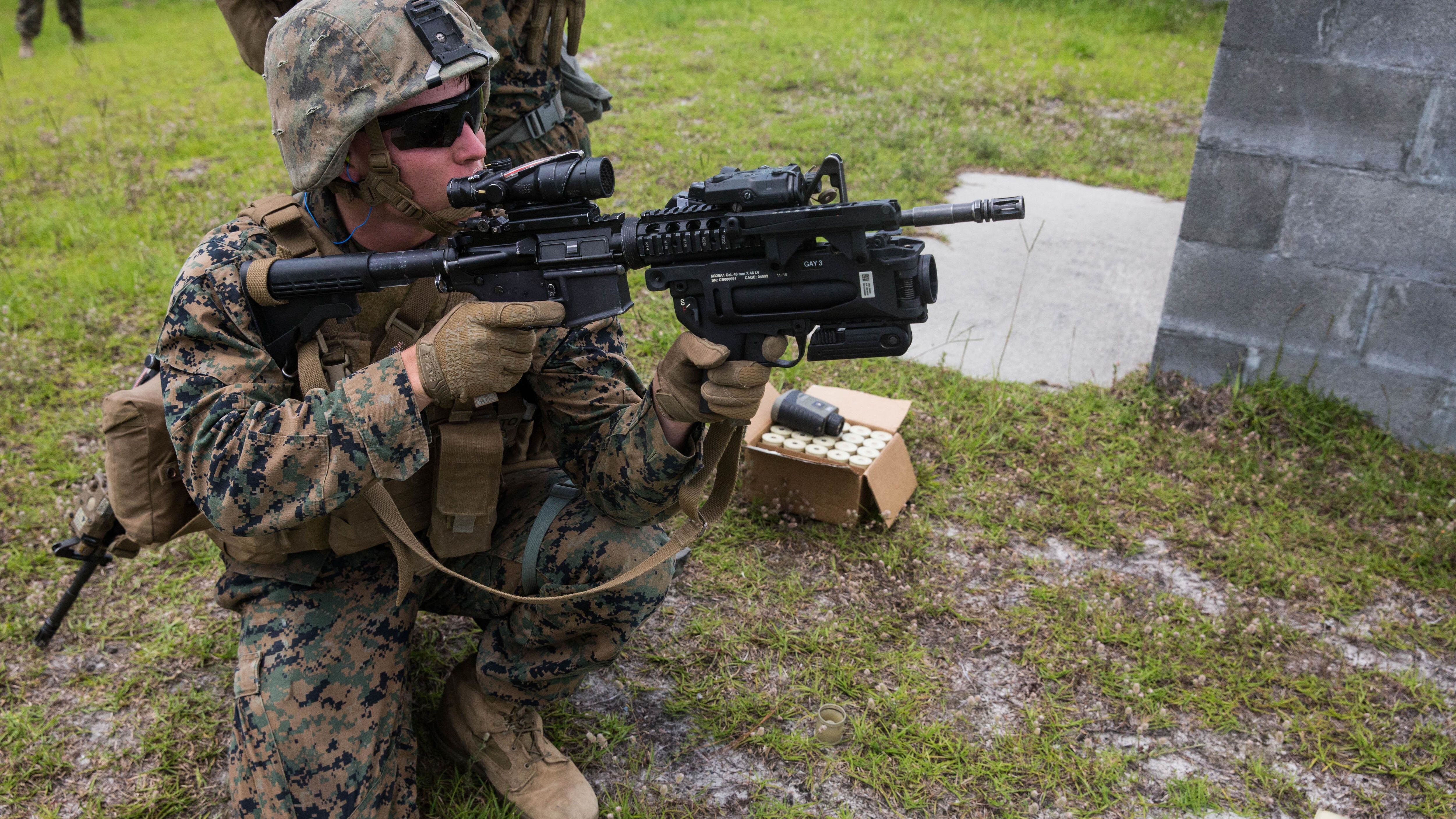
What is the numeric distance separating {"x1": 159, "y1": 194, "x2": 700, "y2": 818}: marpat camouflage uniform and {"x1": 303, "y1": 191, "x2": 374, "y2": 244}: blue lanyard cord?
0.02 m

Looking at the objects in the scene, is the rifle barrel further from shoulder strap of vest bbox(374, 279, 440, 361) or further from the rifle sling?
shoulder strap of vest bbox(374, 279, 440, 361)

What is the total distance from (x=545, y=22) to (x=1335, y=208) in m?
3.42

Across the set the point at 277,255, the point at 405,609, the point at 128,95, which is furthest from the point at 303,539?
the point at 128,95

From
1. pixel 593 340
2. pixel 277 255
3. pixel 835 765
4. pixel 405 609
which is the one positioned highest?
pixel 277 255

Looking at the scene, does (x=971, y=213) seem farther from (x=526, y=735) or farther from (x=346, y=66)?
(x=526, y=735)

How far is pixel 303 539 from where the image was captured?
8.55 feet

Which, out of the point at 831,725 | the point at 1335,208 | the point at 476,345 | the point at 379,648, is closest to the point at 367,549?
the point at 379,648

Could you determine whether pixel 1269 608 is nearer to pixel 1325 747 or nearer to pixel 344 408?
pixel 1325 747

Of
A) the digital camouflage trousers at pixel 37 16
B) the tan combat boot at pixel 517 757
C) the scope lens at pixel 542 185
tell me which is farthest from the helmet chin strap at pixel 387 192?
the digital camouflage trousers at pixel 37 16

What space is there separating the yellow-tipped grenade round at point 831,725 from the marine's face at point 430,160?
1889mm

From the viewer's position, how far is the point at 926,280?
7.30 ft

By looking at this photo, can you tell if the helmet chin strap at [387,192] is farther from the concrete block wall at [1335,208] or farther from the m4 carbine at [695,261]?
the concrete block wall at [1335,208]

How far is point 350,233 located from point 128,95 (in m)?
9.91

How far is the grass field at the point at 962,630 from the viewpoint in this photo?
2928 millimetres
